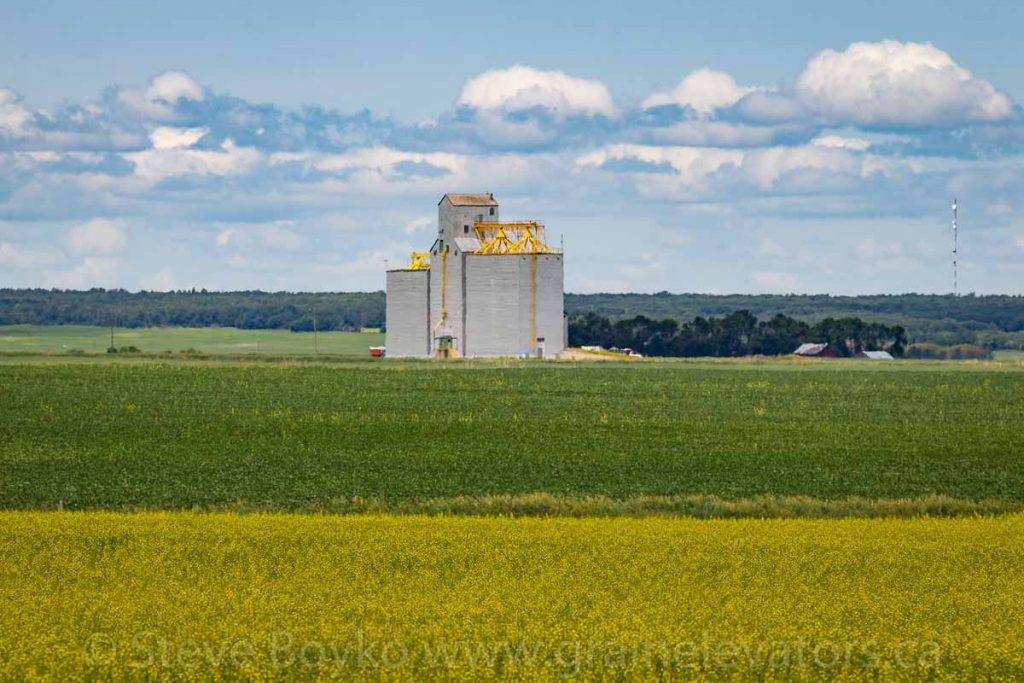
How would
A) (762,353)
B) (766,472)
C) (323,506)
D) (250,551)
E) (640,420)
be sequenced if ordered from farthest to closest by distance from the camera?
1. (762,353)
2. (640,420)
3. (766,472)
4. (323,506)
5. (250,551)

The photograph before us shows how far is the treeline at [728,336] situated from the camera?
431 ft

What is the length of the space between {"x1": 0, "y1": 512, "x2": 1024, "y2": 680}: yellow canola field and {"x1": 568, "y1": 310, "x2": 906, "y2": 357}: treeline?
341 ft

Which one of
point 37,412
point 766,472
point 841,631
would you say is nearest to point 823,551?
point 841,631

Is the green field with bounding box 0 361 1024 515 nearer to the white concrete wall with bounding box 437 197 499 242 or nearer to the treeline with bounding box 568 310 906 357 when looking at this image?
the white concrete wall with bounding box 437 197 499 242

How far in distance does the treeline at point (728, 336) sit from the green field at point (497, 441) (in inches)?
2116

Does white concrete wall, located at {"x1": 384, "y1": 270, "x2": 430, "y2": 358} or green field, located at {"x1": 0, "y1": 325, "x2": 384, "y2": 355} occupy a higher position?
white concrete wall, located at {"x1": 384, "y1": 270, "x2": 430, "y2": 358}

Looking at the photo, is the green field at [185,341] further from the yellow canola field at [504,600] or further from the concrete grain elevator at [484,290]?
the yellow canola field at [504,600]

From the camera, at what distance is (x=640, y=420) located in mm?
52719

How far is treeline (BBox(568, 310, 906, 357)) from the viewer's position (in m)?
131

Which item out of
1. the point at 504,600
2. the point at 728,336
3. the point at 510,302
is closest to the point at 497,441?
the point at 504,600

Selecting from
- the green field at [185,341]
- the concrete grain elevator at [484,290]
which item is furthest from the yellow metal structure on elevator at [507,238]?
the green field at [185,341]

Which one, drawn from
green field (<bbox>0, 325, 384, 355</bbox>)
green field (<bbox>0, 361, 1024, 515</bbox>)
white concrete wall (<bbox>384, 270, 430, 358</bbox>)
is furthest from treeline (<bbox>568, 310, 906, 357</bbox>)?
green field (<bbox>0, 361, 1024, 515</bbox>)

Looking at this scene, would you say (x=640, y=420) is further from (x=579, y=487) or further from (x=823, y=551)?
(x=823, y=551)

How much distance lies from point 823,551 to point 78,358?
82.5m
